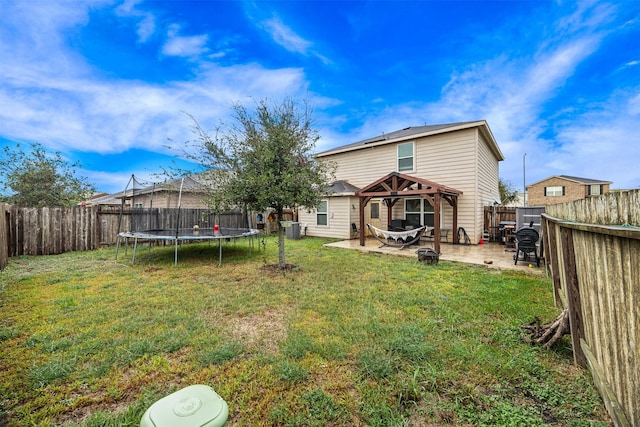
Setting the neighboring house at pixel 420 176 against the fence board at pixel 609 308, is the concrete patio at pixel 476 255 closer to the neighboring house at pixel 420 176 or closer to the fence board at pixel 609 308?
the neighboring house at pixel 420 176

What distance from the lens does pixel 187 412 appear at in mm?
834

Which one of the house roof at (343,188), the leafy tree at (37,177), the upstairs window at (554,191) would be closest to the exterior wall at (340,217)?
the house roof at (343,188)

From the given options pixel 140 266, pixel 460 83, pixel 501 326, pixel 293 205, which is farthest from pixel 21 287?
pixel 460 83

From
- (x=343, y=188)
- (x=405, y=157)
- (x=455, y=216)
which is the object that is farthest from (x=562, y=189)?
(x=343, y=188)

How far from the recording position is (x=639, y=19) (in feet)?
21.9

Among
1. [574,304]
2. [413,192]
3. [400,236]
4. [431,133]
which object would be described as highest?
[431,133]

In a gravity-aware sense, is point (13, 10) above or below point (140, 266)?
above

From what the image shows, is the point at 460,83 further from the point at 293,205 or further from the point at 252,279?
the point at 252,279

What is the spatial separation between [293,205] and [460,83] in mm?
12853

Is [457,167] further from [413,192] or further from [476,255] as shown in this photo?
[476,255]

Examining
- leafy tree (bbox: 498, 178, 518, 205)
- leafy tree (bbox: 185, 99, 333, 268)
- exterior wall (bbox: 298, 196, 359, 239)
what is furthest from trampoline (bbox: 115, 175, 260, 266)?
leafy tree (bbox: 498, 178, 518, 205)

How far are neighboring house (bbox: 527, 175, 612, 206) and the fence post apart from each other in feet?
106

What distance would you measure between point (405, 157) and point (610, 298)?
1035 cm

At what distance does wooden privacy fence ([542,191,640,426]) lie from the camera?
1379mm
